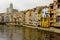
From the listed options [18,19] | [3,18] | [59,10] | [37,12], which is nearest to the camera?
[59,10]

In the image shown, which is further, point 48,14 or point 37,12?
point 37,12

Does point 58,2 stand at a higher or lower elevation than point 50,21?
higher

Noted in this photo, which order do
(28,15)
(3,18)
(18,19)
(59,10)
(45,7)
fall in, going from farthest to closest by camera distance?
(3,18) → (18,19) → (28,15) → (45,7) → (59,10)

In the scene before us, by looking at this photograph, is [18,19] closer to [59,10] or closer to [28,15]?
[28,15]

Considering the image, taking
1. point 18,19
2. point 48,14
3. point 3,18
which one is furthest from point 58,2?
point 3,18

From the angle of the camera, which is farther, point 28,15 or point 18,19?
point 18,19

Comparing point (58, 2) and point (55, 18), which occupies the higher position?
point (58, 2)

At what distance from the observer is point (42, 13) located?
234 feet

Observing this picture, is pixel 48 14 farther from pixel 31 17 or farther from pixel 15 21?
pixel 15 21

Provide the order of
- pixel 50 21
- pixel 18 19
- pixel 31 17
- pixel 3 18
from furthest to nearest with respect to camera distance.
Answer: pixel 3 18 < pixel 18 19 < pixel 31 17 < pixel 50 21

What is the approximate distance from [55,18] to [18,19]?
193 ft

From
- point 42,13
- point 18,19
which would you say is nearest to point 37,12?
point 42,13

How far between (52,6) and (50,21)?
5407 millimetres

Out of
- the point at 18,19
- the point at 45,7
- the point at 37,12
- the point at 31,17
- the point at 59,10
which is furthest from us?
the point at 18,19
